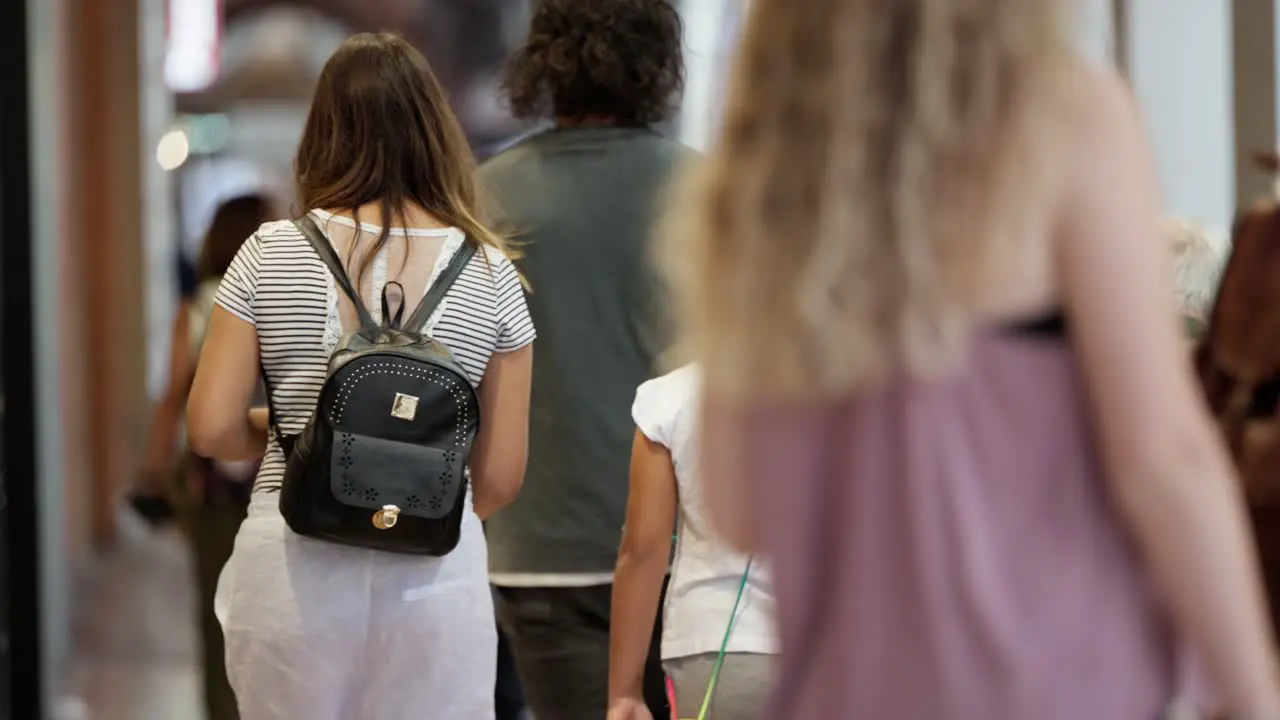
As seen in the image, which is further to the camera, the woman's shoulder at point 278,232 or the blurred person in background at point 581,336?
the blurred person in background at point 581,336

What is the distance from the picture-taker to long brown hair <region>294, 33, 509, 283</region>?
2977 mm

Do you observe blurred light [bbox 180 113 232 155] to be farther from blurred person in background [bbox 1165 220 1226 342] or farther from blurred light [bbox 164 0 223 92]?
blurred person in background [bbox 1165 220 1226 342]

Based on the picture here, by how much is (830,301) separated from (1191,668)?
1.41ft

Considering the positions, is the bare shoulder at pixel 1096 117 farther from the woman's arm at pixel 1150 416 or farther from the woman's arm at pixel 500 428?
the woman's arm at pixel 500 428

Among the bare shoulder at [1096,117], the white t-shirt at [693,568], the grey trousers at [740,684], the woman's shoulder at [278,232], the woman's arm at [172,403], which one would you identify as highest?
the bare shoulder at [1096,117]

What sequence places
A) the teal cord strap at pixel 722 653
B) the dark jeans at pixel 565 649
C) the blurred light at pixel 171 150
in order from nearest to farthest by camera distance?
the teal cord strap at pixel 722 653 < the dark jeans at pixel 565 649 < the blurred light at pixel 171 150

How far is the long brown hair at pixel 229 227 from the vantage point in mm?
5395

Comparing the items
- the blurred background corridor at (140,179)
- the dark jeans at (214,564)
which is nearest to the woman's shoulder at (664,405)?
the blurred background corridor at (140,179)

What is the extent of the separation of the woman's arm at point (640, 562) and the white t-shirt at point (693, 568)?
0.07 ft

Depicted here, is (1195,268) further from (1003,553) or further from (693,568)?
(1003,553)

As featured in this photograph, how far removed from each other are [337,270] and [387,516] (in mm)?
360

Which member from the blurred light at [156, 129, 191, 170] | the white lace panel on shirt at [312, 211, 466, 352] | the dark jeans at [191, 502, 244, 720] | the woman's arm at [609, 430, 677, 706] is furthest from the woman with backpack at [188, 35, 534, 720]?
the blurred light at [156, 129, 191, 170]

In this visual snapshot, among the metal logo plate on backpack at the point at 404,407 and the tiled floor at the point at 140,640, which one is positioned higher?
Answer: the metal logo plate on backpack at the point at 404,407

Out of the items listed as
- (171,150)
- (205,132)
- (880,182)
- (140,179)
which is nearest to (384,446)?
(880,182)
